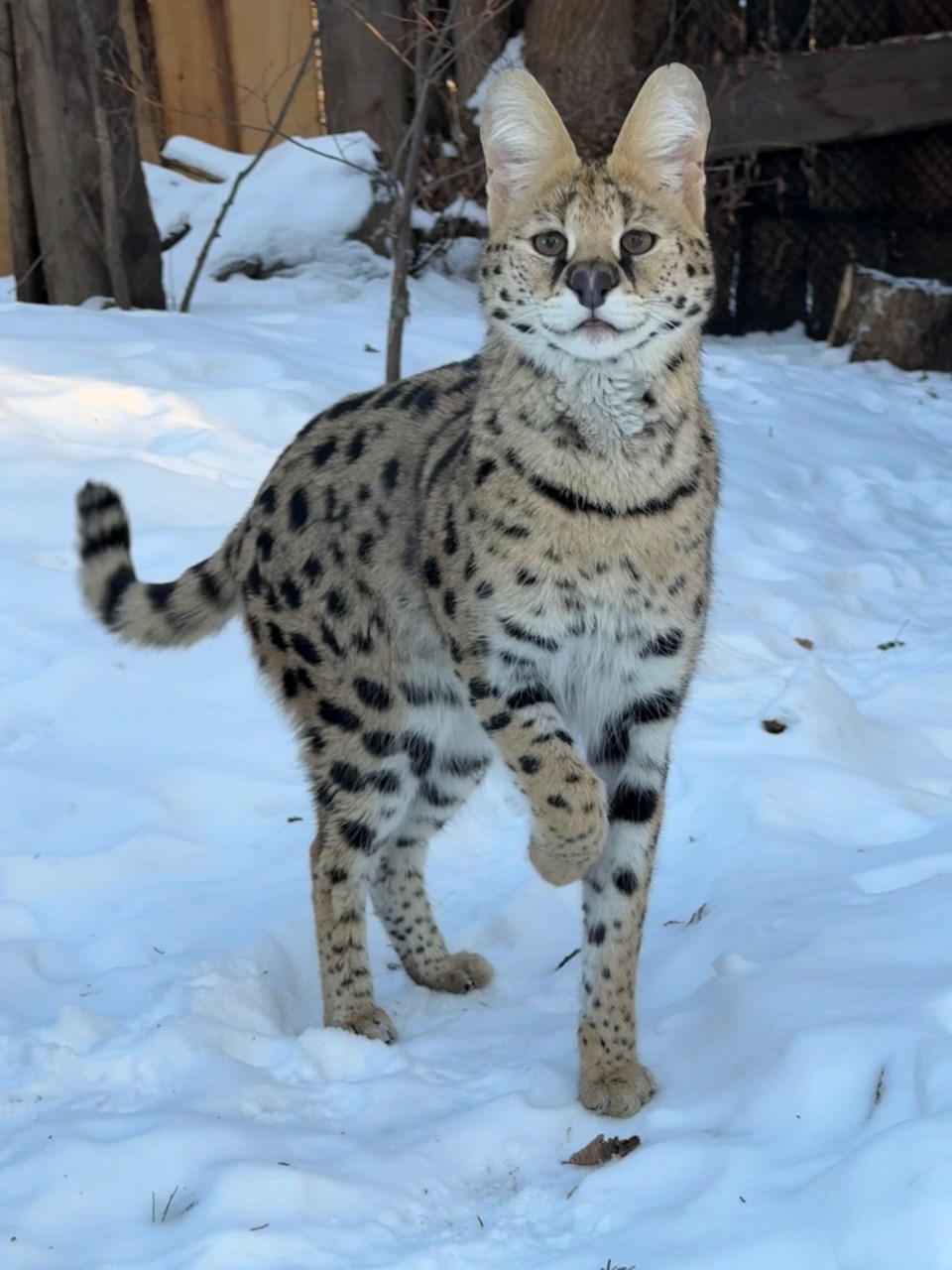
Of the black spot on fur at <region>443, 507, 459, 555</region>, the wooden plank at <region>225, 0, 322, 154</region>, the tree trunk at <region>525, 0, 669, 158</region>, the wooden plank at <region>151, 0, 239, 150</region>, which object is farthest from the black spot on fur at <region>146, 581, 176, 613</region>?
the wooden plank at <region>151, 0, 239, 150</region>

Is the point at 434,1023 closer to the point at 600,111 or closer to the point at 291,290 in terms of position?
the point at 291,290

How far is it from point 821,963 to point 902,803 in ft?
3.81

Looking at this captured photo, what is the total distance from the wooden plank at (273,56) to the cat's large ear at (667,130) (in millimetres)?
7280

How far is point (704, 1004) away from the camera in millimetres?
3193

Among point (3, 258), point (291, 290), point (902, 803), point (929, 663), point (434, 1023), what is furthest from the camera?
point (3, 258)

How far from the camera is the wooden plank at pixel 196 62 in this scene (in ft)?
34.4

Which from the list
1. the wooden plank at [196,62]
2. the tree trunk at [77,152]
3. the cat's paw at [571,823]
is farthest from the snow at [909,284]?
the cat's paw at [571,823]

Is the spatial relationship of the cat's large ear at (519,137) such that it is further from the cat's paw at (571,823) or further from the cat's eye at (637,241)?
the cat's paw at (571,823)

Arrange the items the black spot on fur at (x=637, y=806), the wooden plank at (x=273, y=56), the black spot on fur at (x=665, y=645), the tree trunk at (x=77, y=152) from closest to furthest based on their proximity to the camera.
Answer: the black spot on fur at (x=665, y=645), the black spot on fur at (x=637, y=806), the tree trunk at (x=77, y=152), the wooden plank at (x=273, y=56)

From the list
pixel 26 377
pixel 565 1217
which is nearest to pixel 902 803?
pixel 565 1217

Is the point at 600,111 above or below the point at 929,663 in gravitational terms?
above

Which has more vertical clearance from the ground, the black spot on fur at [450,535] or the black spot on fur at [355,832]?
the black spot on fur at [450,535]

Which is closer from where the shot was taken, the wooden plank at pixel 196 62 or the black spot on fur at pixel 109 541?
the black spot on fur at pixel 109 541

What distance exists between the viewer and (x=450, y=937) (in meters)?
3.85
